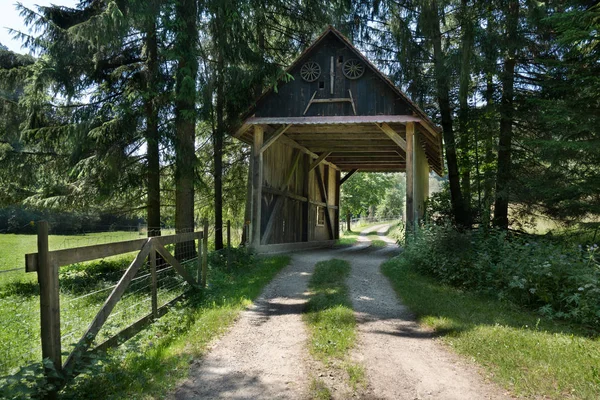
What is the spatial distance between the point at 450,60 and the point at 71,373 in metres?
13.4

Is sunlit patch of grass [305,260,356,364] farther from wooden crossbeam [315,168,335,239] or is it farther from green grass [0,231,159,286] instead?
wooden crossbeam [315,168,335,239]

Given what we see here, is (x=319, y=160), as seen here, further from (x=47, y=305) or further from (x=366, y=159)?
(x=47, y=305)

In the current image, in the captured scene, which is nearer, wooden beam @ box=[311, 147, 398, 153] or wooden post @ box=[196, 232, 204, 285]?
wooden post @ box=[196, 232, 204, 285]

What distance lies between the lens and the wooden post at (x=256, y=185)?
1414 centimetres

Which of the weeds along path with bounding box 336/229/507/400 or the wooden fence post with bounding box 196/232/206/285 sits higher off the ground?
the wooden fence post with bounding box 196/232/206/285

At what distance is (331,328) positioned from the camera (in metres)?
6.04

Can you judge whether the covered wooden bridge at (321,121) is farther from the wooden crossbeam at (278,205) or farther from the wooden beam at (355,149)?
the wooden beam at (355,149)

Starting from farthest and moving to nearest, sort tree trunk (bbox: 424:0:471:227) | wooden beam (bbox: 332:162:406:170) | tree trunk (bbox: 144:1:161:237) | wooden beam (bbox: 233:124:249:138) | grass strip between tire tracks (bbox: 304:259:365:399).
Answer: wooden beam (bbox: 332:162:406:170) < tree trunk (bbox: 424:0:471:227) < wooden beam (bbox: 233:124:249:138) < tree trunk (bbox: 144:1:161:237) < grass strip between tire tracks (bbox: 304:259:365:399)

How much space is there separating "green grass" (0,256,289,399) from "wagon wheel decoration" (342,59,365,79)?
7593 mm

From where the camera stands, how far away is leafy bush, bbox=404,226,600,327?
6883 millimetres

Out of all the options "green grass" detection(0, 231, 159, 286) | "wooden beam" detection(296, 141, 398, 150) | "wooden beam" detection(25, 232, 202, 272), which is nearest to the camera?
"wooden beam" detection(25, 232, 202, 272)

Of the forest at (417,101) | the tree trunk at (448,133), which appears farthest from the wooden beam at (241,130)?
the tree trunk at (448,133)


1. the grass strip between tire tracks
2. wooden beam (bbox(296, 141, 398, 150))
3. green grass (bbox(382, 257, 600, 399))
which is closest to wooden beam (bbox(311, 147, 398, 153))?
wooden beam (bbox(296, 141, 398, 150))

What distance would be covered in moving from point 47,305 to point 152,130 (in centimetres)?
861
